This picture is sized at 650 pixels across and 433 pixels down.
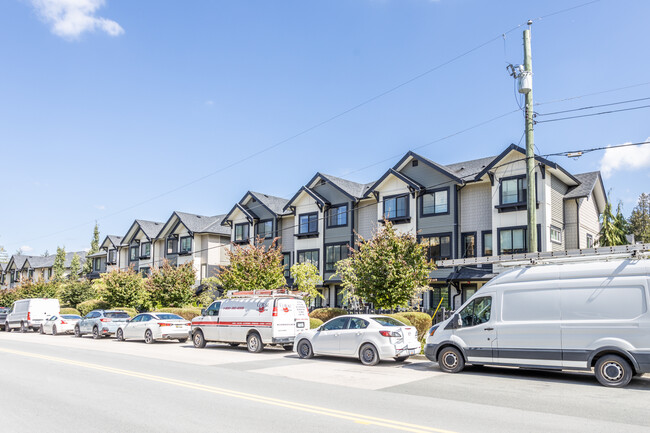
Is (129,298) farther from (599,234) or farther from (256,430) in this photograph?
(256,430)

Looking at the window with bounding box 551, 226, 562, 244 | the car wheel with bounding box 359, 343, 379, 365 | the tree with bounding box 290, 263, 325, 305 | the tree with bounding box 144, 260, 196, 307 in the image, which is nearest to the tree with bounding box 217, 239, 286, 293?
the tree with bounding box 290, 263, 325, 305

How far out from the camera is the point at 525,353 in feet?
41.3

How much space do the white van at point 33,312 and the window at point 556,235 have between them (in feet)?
Result: 102

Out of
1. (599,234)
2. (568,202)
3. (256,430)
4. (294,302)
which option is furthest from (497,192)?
(256,430)

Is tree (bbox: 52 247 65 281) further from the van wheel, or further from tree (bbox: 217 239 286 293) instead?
the van wheel

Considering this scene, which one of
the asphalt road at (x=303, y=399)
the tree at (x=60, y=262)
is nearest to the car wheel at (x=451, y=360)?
the asphalt road at (x=303, y=399)

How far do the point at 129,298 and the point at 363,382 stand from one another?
3320 centimetres

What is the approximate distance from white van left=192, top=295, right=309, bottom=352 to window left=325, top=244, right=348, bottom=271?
51.1 ft

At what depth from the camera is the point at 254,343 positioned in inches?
776

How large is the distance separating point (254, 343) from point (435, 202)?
16.0 m

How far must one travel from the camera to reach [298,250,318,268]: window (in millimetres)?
37844

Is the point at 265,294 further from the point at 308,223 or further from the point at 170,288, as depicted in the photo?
the point at 308,223

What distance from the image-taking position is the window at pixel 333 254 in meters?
36.2

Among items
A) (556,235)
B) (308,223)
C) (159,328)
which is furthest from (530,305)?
(308,223)
